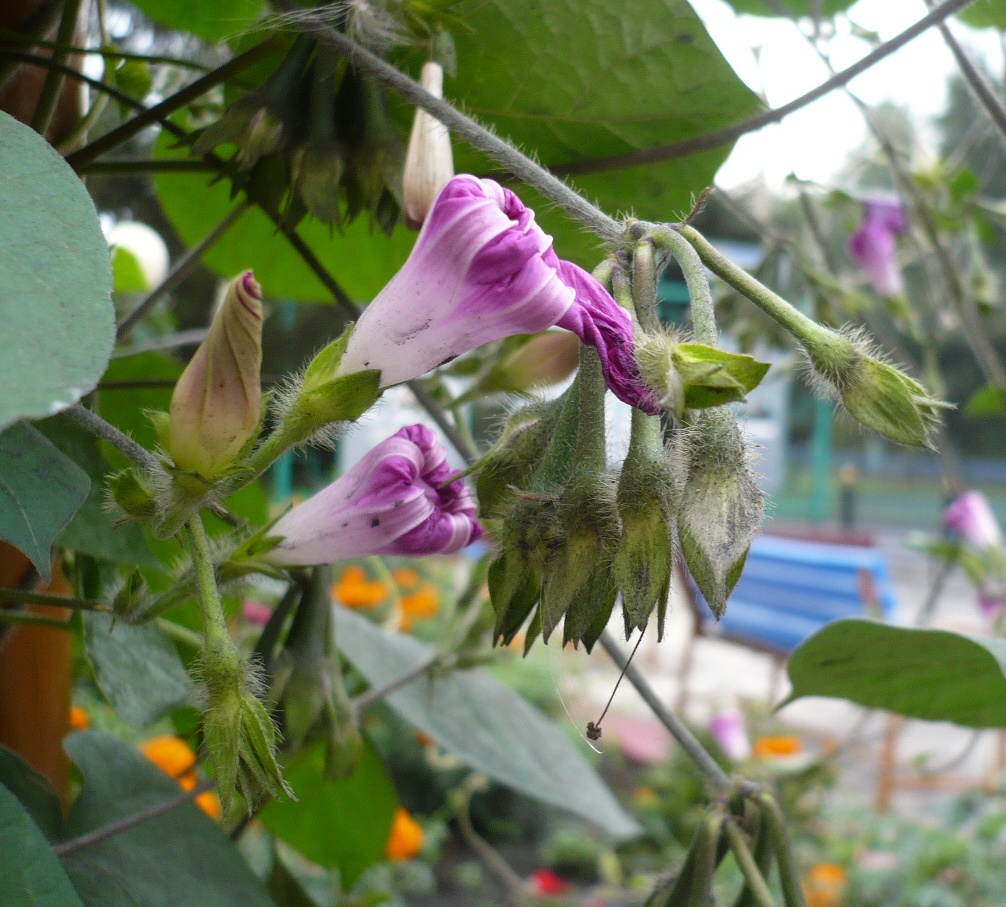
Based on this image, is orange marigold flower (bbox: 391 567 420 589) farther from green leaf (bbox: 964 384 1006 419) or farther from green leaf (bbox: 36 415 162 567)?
green leaf (bbox: 36 415 162 567)

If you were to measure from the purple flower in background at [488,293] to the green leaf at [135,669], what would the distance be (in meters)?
0.25

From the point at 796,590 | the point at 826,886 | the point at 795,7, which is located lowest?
the point at 796,590

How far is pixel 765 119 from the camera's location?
0.45 meters

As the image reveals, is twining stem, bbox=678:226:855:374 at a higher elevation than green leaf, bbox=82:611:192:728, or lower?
higher

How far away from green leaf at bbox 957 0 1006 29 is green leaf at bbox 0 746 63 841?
2.36ft

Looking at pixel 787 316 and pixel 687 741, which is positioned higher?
pixel 787 316

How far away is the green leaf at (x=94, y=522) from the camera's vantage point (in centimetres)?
40

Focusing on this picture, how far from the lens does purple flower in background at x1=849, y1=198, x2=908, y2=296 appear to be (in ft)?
4.01

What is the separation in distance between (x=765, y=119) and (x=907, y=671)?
0.90 feet

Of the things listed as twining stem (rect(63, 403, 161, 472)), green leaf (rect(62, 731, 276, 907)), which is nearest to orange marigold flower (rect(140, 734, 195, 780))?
green leaf (rect(62, 731, 276, 907))

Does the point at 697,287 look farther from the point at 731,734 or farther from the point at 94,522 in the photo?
the point at 731,734

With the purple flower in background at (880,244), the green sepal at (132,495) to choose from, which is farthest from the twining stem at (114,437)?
the purple flower in background at (880,244)

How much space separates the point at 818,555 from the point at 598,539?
3.80 metres

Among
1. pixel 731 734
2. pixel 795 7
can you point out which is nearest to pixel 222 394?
pixel 795 7
